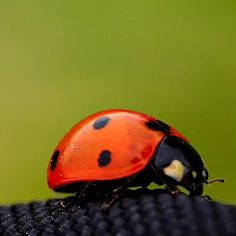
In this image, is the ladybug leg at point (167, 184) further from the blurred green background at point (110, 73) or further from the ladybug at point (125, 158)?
the blurred green background at point (110, 73)

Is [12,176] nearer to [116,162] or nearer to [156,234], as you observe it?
[116,162]

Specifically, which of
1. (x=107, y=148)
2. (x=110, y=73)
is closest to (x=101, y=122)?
(x=107, y=148)

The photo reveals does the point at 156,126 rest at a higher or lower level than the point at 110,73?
higher

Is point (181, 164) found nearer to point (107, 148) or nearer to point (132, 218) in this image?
point (107, 148)

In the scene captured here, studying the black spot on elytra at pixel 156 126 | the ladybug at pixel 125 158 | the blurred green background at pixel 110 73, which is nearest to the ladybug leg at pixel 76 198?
the ladybug at pixel 125 158

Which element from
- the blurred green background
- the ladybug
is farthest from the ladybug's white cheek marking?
the blurred green background
